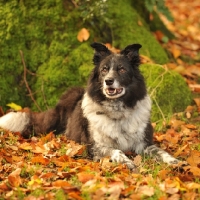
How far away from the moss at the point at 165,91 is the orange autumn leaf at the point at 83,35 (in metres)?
1.11

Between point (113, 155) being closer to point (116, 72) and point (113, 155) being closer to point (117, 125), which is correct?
point (117, 125)

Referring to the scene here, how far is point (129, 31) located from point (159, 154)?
3.59m

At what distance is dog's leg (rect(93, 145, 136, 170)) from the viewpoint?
18.3ft

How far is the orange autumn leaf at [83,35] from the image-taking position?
839 centimetres

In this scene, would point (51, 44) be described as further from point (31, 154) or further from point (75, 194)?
point (75, 194)

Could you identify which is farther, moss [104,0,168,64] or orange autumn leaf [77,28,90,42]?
moss [104,0,168,64]

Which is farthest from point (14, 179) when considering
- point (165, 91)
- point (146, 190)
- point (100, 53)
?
point (165, 91)

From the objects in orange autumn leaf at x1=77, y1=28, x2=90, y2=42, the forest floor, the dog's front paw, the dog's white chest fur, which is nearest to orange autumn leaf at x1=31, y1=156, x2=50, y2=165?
the forest floor

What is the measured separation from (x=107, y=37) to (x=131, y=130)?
3.12m

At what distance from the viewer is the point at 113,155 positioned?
5.80 m

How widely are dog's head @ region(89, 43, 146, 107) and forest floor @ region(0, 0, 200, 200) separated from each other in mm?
839

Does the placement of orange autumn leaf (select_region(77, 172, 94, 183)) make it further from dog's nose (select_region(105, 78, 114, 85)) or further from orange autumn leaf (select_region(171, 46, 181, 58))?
orange autumn leaf (select_region(171, 46, 181, 58))

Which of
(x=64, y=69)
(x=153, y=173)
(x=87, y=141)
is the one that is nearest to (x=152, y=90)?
(x=64, y=69)

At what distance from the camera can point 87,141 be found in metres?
6.27
